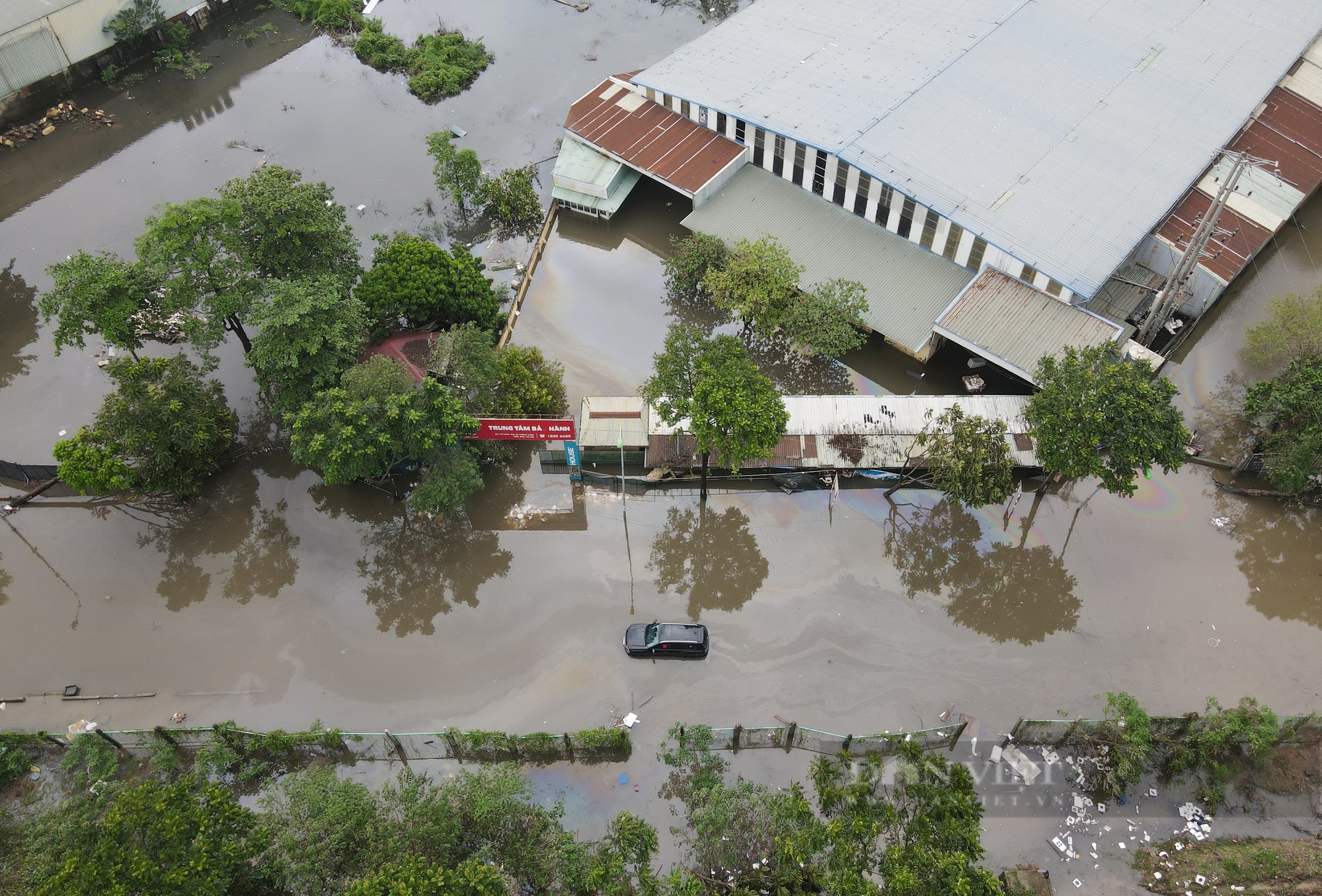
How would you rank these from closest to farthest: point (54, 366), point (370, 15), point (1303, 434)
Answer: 1. point (1303, 434)
2. point (54, 366)
3. point (370, 15)

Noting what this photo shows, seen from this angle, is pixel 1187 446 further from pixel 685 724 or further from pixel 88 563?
pixel 88 563

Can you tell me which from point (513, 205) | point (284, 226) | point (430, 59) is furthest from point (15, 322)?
point (430, 59)

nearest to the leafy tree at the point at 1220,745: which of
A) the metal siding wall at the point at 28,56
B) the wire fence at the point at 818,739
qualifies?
the wire fence at the point at 818,739

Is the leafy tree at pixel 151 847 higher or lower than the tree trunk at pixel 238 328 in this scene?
lower

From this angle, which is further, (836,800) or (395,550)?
(395,550)

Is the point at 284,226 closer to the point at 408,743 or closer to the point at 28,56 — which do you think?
the point at 408,743

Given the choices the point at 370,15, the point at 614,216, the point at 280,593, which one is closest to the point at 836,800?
the point at 280,593

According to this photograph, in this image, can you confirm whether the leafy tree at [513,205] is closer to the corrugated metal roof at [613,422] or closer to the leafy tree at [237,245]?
the leafy tree at [237,245]
